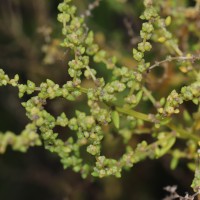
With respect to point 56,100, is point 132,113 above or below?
below

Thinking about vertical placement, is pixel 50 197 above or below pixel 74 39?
above

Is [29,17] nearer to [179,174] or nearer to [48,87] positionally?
[179,174]

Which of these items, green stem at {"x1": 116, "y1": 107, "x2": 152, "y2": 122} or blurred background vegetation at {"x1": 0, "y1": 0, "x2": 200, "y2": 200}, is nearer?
green stem at {"x1": 116, "y1": 107, "x2": 152, "y2": 122}

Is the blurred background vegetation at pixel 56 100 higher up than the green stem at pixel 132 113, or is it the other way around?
the blurred background vegetation at pixel 56 100

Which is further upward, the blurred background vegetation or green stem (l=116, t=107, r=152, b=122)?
the blurred background vegetation

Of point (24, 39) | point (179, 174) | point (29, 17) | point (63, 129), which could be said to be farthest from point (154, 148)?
point (29, 17)

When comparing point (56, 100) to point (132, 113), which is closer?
point (132, 113)

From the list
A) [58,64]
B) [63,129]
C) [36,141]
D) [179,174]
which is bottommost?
[36,141]

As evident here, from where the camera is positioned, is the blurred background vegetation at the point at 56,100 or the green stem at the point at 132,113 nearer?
the green stem at the point at 132,113
